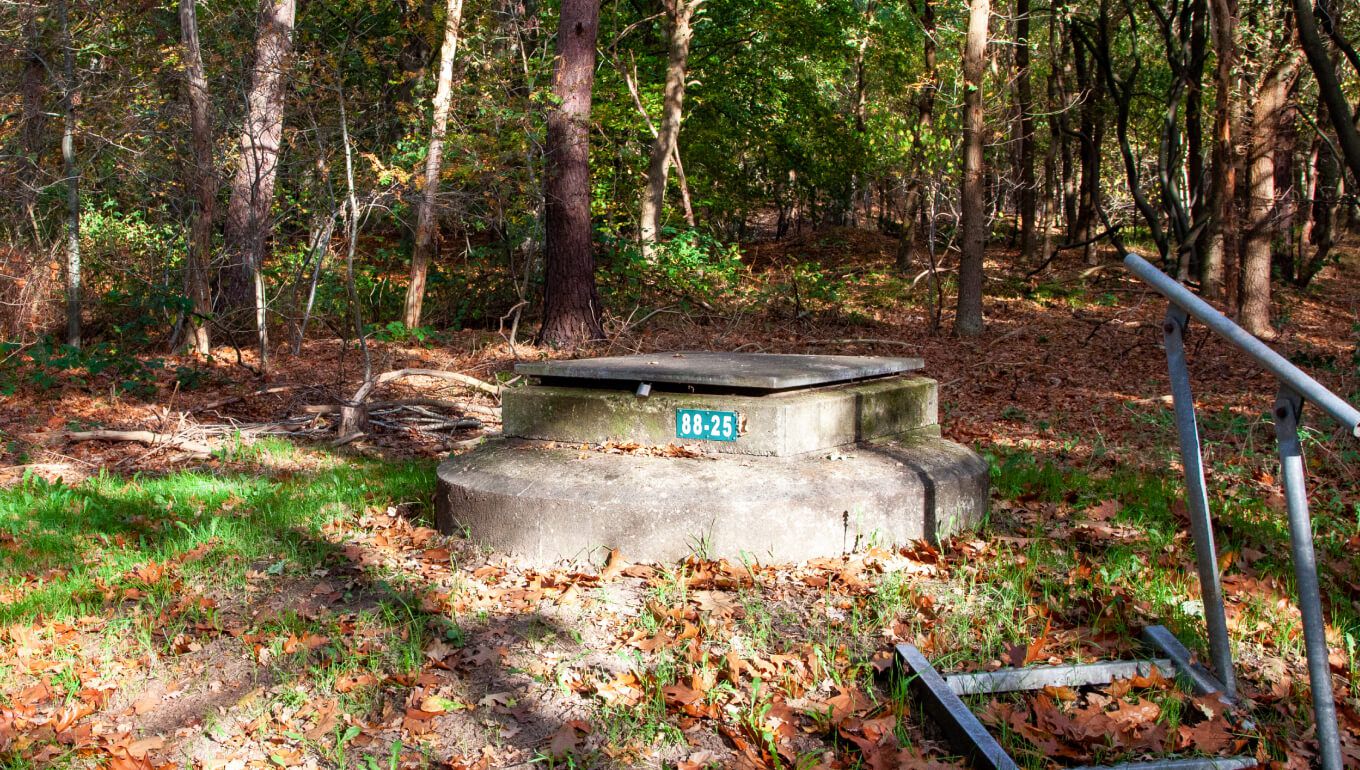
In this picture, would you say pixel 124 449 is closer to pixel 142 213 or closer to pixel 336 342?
pixel 336 342

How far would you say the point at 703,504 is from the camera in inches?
176

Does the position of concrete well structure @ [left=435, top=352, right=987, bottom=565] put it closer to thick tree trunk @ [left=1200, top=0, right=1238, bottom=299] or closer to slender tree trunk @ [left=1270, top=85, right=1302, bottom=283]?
thick tree trunk @ [left=1200, top=0, right=1238, bottom=299]

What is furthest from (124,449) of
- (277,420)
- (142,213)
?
(142,213)

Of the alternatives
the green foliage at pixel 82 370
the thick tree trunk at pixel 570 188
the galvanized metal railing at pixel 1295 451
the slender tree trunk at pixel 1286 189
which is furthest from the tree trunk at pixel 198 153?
the slender tree trunk at pixel 1286 189

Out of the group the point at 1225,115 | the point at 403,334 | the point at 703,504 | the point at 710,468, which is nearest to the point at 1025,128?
the point at 1225,115

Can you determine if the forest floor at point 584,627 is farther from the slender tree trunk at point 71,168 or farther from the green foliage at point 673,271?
the green foliage at point 673,271

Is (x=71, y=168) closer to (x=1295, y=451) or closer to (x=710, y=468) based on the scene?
(x=710, y=468)

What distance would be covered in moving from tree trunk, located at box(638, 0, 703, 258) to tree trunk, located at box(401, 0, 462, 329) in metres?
3.50

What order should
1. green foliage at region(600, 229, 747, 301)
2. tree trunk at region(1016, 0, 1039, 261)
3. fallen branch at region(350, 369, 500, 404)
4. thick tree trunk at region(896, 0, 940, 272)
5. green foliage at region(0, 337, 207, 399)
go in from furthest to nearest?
tree trunk at region(1016, 0, 1039, 261) → thick tree trunk at region(896, 0, 940, 272) → green foliage at region(600, 229, 747, 301) → green foliage at region(0, 337, 207, 399) → fallen branch at region(350, 369, 500, 404)

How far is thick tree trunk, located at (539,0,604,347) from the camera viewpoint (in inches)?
488

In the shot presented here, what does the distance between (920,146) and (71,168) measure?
37.2 feet

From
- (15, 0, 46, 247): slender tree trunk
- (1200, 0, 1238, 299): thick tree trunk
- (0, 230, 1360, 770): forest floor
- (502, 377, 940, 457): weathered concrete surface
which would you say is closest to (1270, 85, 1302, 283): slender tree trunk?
(1200, 0, 1238, 299): thick tree trunk

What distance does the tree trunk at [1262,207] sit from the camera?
12312 mm

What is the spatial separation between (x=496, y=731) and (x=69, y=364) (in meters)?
8.80
